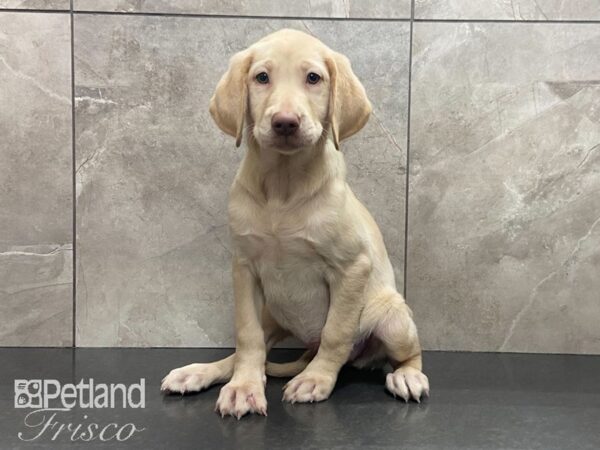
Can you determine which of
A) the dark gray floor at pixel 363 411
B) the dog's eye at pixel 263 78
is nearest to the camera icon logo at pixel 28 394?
the dark gray floor at pixel 363 411

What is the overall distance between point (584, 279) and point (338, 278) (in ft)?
3.48

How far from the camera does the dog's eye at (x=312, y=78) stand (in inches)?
67.9

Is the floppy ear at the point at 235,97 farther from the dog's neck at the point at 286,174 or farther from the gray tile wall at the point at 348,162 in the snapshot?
the gray tile wall at the point at 348,162

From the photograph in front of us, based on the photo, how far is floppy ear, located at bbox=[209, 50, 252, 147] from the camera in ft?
5.71

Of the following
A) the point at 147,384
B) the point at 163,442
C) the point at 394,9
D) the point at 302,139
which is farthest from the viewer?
the point at 394,9

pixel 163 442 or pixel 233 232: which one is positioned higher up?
pixel 233 232

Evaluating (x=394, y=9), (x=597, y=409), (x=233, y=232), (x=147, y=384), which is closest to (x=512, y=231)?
(x=597, y=409)

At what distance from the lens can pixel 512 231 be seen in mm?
2291

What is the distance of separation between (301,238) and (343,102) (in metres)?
0.42

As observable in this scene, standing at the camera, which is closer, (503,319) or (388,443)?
(388,443)

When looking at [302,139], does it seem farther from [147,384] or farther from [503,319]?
[503,319]

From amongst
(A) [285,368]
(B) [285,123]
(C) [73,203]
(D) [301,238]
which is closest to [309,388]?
(A) [285,368]

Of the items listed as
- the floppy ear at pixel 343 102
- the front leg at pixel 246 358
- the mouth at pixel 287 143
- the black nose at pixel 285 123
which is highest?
the floppy ear at pixel 343 102

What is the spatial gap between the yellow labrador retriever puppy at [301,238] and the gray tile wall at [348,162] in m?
0.44
